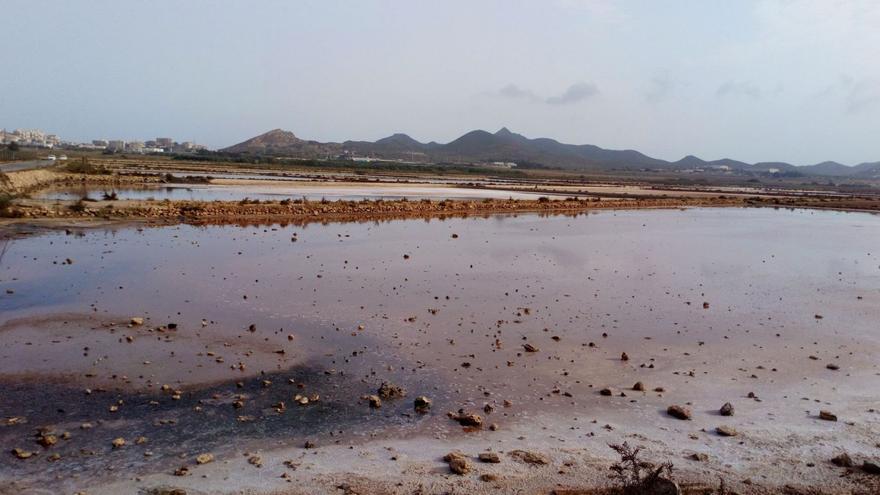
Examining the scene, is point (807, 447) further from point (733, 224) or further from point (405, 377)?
point (733, 224)

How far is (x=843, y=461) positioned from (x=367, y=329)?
7471 mm

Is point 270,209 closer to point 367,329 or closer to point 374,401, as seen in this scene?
point 367,329

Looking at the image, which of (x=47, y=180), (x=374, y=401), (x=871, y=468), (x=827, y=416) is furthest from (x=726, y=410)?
(x=47, y=180)

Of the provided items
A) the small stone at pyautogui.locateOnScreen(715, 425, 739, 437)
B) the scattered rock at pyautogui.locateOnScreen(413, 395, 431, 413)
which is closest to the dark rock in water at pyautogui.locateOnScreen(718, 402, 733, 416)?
the small stone at pyautogui.locateOnScreen(715, 425, 739, 437)

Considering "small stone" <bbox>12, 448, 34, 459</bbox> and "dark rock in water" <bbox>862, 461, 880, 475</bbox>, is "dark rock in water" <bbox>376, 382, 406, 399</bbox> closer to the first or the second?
"small stone" <bbox>12, 448, 34, 459</bbox>

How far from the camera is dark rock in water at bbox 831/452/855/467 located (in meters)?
6.90

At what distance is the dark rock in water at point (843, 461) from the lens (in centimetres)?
690

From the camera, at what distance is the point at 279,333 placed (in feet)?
37.3

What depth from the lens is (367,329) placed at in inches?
467

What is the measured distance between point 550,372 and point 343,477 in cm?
445

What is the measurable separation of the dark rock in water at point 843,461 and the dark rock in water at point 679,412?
1621 millimetres

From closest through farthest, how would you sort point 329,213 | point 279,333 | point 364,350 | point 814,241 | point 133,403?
point 133,403 → point 364,350 → point 279,333 → point 814,241 → point 329,213

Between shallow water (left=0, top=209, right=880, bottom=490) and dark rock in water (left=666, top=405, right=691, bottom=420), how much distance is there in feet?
0.83

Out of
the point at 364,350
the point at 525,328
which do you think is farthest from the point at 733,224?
the point at 364,350
